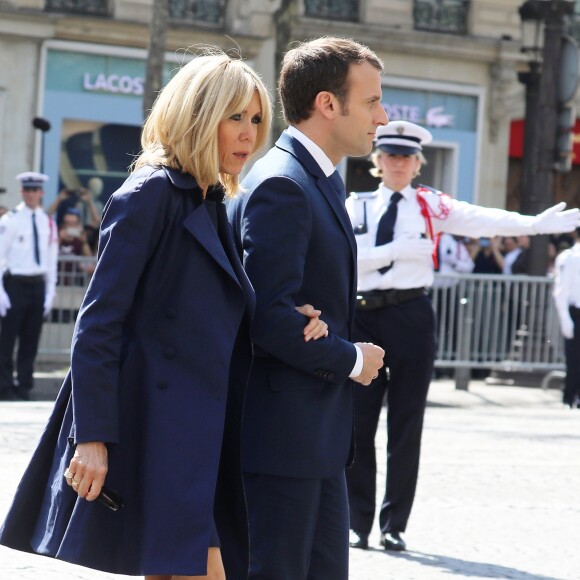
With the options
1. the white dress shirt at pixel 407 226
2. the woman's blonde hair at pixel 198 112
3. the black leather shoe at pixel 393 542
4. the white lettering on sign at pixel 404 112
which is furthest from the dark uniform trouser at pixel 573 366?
the woman's blonde hair at pixel 198 112

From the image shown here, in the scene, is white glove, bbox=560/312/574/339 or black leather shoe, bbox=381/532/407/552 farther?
white glove, bbox=560/312/574/339

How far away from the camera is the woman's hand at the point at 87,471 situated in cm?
367

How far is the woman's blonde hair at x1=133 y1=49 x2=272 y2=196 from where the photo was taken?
3.87 m

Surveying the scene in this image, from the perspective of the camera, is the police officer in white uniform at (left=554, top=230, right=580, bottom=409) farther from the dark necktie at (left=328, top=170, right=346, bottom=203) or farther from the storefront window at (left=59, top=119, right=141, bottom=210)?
the dark necktie at (left=328, top=170, right=346, bottom=203)

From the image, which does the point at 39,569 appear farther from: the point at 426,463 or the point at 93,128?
the point at 93,128

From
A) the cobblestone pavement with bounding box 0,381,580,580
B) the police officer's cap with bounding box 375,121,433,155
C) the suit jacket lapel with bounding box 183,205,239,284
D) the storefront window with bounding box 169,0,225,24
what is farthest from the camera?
the storefront window with bounding box 169,0,225,24

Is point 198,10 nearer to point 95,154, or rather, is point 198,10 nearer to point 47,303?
point 95,154

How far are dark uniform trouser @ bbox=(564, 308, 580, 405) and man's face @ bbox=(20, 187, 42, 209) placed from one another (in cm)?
546

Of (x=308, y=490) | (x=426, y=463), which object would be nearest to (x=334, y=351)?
(x=308, y=490)

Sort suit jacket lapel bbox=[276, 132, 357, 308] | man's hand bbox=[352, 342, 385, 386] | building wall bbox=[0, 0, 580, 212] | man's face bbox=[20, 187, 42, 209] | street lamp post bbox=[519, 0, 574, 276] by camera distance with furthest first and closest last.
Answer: building wall bbox=[0, 0, 580, 212], street lamp post bbox=[519, 0, 574, 276], man's face bbox=[20, 187, 42, 209], suit jacket lapel bbox=[276, 132, 357, 308], man's hand bbox=[352, 342, 385, 386]

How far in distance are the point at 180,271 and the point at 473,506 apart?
15.6ft

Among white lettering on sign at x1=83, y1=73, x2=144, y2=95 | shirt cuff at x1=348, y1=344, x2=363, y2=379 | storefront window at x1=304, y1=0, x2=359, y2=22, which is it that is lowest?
shirt cuff at x1=348, y1=344, x2=363, y2=379

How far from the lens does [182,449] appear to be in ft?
12.4

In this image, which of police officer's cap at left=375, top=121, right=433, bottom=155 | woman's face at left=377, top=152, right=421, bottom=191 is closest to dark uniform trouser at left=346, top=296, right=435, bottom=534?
woman's face at left=377, top=152, right=421, bottom=191
